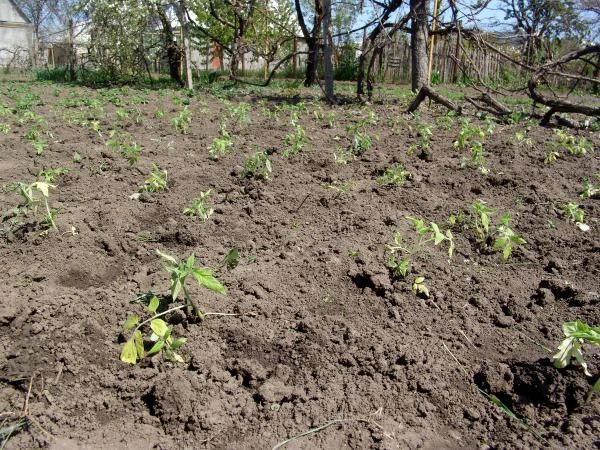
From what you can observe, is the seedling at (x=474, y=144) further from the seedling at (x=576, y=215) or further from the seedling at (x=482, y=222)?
the seedling at (x=482, y=222)

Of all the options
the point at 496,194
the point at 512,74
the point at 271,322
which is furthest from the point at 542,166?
the point at 512,74

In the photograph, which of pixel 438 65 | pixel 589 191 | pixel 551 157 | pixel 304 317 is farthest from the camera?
pixel 438 65

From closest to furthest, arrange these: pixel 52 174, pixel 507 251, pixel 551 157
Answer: pixel 507 251
pixel 52 174
pixel 551 157

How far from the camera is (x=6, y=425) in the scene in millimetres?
1719

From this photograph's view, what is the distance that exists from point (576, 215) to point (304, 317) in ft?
6.90

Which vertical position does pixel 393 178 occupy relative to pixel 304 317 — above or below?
above

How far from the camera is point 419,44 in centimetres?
921

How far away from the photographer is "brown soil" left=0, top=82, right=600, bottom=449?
1.78 m

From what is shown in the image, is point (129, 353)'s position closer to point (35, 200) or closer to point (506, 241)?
point (35, 200)

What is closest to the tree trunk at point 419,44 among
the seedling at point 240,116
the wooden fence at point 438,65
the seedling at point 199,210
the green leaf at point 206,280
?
the seedling at point 240,116

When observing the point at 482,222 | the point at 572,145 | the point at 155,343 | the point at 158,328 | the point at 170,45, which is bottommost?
the point at 155,343

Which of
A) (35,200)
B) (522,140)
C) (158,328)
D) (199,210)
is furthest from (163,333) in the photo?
(522,140)

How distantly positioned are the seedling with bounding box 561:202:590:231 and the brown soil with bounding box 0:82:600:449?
0.22ft

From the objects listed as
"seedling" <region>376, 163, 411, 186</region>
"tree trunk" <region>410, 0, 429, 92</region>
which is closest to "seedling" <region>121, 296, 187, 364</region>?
"seedling" <region>376, 163, 411, 186</region>
